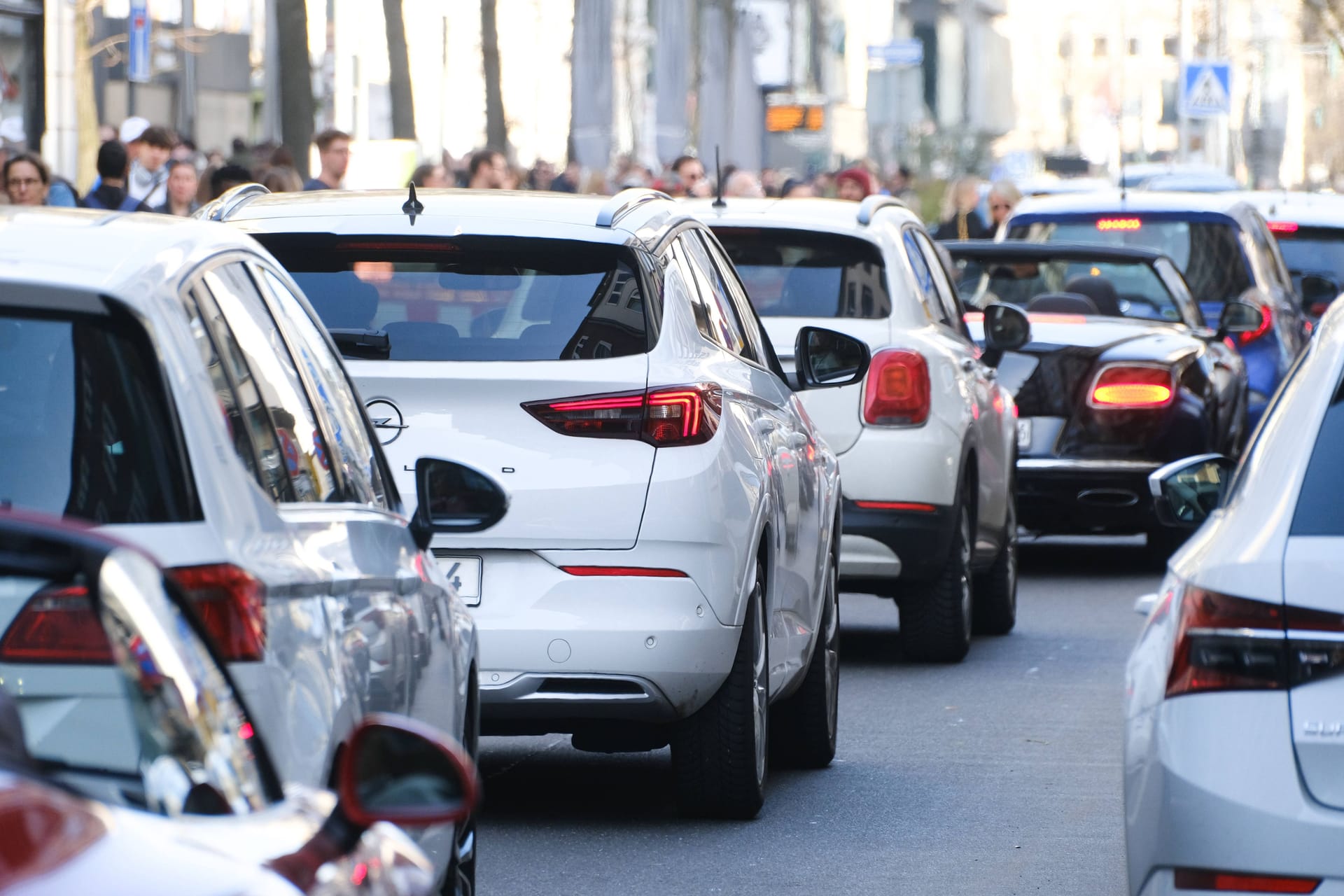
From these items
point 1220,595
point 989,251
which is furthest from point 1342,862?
point 989,251

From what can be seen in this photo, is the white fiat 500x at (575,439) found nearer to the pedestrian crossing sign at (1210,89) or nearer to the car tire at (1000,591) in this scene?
the car tire at (1000,591)

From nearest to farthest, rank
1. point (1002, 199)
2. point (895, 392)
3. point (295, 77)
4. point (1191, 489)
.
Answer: point (1191, 489)
point (895, 392)
point (1002, 199)
point (295, 77)

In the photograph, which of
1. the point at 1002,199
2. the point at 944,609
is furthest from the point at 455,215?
the point at 1002,199

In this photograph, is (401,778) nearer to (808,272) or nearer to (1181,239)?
(808,272)

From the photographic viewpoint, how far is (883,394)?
10.4 metres

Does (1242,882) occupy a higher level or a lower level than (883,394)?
lower

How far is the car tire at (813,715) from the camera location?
8242 millimetres

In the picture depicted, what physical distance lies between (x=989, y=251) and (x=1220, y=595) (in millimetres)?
9958

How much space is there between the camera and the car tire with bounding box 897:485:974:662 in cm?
1070

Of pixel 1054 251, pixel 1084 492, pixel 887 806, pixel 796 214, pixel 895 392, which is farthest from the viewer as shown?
pixel 1054 251

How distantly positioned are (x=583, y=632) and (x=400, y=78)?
27.0 m

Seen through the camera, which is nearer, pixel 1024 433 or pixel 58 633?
pixel 58 633

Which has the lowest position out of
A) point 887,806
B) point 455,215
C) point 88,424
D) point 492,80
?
point 887,806

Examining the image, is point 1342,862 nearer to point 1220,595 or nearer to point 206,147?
point 1220,595
